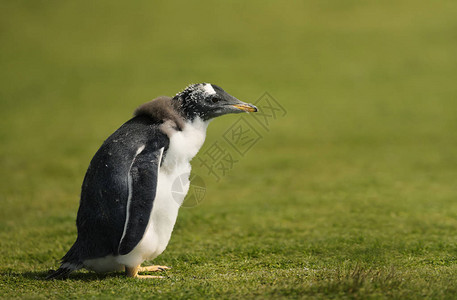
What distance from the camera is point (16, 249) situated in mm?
7266

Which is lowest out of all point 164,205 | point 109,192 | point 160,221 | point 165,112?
point 160,221

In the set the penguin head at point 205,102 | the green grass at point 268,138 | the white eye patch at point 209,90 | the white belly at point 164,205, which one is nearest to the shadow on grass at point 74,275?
the green grass at point 268,138

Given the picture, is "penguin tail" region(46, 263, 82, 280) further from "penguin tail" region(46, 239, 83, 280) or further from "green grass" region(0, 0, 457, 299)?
"green grass" region(0, 0, 457, 299)

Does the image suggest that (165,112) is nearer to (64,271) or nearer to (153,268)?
(153,268)

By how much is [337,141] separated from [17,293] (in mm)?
10495

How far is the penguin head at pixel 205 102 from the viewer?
5.33m

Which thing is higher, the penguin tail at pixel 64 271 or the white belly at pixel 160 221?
the white belly at pixel 160 221

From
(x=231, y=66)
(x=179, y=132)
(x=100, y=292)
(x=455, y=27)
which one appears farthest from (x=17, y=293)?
(x=455, y=27)

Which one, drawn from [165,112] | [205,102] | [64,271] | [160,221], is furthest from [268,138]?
[64,271]

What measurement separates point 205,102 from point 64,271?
189 cm

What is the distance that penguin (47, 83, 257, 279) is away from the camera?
4.96 meters

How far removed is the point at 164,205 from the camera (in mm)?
5090

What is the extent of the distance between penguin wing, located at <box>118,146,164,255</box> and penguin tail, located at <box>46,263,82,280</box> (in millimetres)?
477

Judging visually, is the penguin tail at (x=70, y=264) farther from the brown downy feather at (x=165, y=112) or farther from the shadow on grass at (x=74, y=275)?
the brown downy feather at (x=165, y=112)
